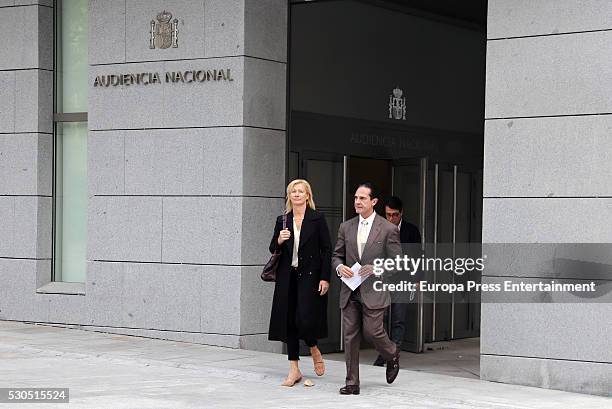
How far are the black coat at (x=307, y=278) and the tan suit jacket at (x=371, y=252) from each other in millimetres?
213

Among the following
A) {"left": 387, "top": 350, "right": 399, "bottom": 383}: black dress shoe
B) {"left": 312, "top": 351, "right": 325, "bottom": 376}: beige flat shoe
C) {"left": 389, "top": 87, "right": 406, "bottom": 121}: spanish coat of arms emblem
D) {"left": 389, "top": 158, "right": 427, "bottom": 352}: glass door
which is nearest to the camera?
{"left": 387, "top": 350, "right": 399, "bottom": 383}: black dress shoe

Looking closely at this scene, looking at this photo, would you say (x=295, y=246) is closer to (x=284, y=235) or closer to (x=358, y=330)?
(x=284, y=235)

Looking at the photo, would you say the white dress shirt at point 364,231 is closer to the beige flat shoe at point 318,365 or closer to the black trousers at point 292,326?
the black trousers at point 292,326

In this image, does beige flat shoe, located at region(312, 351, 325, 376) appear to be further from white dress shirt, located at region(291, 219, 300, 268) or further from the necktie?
the necktie

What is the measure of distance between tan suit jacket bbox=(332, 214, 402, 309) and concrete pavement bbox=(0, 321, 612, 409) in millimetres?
895

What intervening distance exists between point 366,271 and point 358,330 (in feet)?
1.90

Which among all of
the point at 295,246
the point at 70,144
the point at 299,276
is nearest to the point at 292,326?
the point at 299,276

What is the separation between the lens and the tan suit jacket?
442 inches

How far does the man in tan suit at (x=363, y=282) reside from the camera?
11.2 m

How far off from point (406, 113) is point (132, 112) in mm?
4136

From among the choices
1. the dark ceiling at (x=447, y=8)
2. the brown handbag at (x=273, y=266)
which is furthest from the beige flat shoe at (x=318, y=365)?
the dark ceiling at (x=447, y=8)

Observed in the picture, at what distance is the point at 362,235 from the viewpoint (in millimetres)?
11453

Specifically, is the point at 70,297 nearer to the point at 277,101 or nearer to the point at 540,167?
the point at 277,101

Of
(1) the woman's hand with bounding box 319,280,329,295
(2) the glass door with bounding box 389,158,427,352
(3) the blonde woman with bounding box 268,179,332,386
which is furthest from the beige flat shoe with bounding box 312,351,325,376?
(2) the glass door with bounding box 389,158,427,352
